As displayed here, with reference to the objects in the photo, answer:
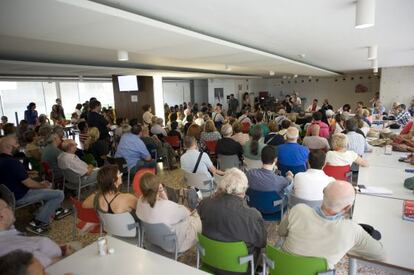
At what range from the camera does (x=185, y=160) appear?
3801 millimetres

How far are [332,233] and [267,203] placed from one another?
4.16 feet

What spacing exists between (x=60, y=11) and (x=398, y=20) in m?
3.96

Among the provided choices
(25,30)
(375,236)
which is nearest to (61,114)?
(25,30)

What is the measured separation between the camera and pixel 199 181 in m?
3.58

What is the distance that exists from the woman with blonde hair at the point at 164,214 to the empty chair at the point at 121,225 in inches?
4.9

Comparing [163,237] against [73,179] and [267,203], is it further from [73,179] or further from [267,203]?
[73,179]

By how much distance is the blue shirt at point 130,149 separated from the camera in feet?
15.5

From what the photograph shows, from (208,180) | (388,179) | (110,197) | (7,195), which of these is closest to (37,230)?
(7,195)

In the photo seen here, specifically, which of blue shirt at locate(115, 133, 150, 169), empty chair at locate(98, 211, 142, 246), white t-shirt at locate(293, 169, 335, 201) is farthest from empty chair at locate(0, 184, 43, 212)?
white t-shirt at locate(293, 169, 335, 201)

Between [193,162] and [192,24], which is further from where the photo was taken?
[193,162]

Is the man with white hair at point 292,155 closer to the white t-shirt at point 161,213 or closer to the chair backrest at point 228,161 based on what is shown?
the chair backrest at point 228,161

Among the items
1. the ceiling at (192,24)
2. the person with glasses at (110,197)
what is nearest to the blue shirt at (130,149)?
the ceiling at (192,24)

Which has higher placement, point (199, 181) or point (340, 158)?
point (340, 158)

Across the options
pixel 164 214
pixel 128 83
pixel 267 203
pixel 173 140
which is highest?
pixel 128 83
